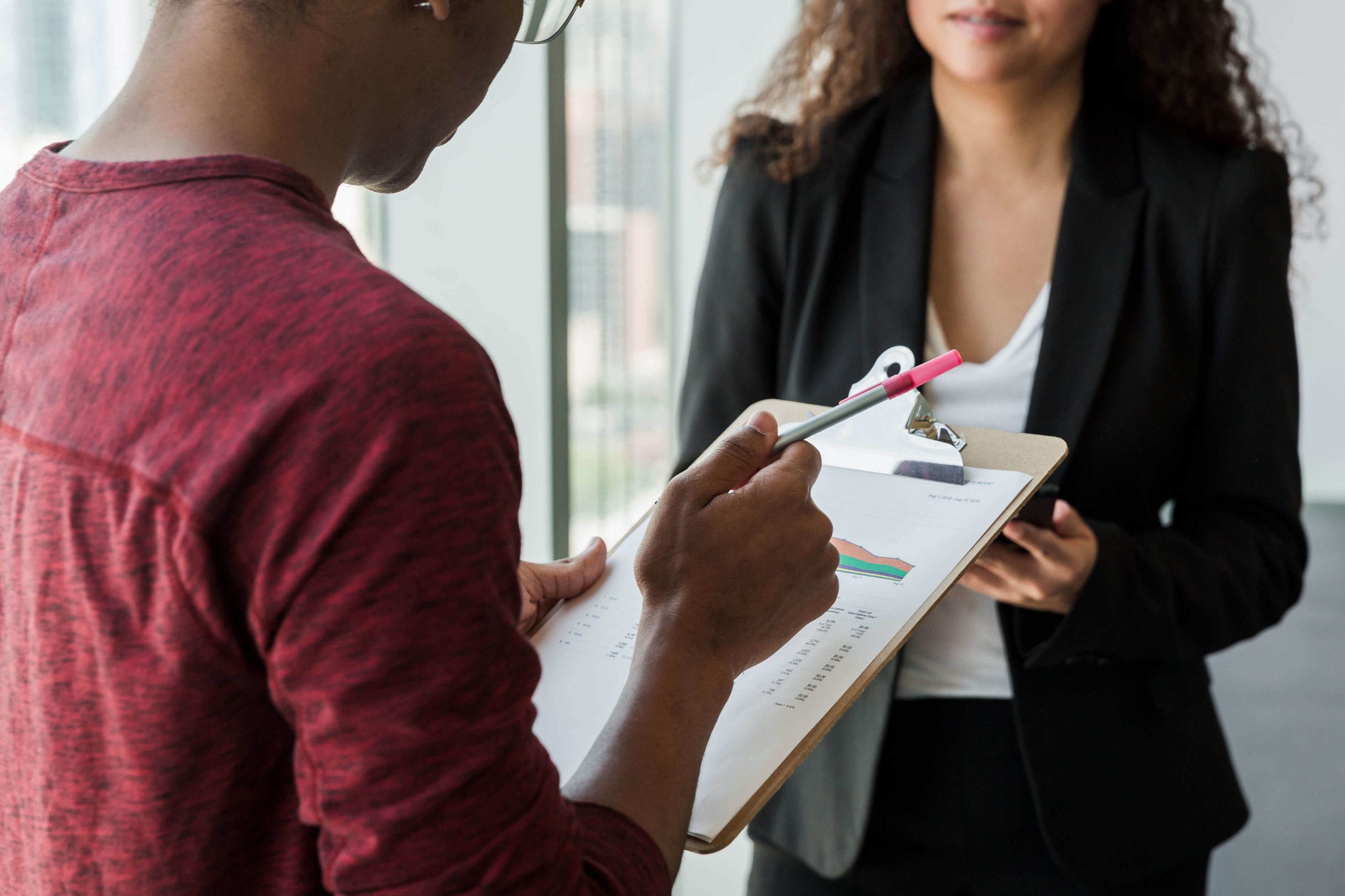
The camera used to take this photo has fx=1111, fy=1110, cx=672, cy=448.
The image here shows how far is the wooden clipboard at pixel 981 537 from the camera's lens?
2.05 feet

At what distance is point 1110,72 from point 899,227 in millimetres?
383

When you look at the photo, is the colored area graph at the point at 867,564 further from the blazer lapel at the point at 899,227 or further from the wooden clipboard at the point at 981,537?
the blazer lapel at the point at 899,227

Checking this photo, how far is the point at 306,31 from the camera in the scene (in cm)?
51

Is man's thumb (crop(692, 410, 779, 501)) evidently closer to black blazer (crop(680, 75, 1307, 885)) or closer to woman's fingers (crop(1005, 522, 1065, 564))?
woman's fingers (crop(1005, 522, 1065, 564))

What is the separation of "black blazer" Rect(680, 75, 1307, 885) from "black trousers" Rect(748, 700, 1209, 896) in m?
0.03

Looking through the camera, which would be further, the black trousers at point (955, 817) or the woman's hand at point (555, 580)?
the black trousers at point (955, 817)

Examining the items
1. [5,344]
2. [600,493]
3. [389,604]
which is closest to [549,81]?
[600,493]

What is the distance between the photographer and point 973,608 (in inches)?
48.2

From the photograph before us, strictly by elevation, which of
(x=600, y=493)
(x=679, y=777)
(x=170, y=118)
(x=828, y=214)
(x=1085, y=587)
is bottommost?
(x=600, y=493)

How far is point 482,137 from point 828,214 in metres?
0.46

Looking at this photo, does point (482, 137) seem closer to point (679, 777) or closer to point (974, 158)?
point (974, 158)

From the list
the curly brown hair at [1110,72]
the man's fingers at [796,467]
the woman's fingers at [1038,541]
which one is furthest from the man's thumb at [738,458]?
the curly brown hair at [1110,72]

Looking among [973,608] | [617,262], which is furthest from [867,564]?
[617,262]

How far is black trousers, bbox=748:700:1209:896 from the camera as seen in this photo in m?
1.18
